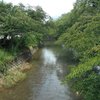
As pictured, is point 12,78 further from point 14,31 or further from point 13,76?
point 14,31

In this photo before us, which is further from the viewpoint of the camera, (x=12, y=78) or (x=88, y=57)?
(x=12, y=78)

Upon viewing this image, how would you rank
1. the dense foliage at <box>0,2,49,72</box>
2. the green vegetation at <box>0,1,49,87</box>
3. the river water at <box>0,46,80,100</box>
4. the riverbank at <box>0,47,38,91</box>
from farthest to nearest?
the dense foliage at <box>0,2,49,72</box>
the green vegetation at <box>0,1,49,87</box>
the riverbank at <box>0,47,38,91</box>
the river water at <box>0,46,80,100</box>

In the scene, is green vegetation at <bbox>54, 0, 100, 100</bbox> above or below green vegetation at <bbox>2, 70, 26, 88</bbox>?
above

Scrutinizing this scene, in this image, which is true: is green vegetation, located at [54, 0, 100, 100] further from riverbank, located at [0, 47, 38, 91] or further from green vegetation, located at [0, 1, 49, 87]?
green vegetation, located at [0, 1, 49, 87]

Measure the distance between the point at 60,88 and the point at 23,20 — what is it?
12208mm

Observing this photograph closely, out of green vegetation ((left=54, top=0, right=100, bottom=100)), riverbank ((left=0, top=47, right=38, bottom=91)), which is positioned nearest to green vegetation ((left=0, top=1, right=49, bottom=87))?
riverbank ((left=0, top=47, right=38, bottom=91))

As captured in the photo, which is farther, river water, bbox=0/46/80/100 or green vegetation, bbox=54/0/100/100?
river water, bbox=0/46/80/100

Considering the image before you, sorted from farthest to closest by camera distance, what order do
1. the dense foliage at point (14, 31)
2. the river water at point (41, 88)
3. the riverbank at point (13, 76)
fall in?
the dense foliage at point (14, 31) < the riverbank at point (13, 76) < the river water at point (41, 88)

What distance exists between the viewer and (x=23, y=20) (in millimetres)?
34469

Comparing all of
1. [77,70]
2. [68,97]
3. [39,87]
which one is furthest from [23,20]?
[77,70]

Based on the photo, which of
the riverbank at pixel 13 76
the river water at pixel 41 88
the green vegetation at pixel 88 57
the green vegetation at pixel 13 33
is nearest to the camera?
the green vegetation at pixel 88 57

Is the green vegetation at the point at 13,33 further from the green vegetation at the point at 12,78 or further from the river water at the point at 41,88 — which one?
the river water at the point at 41,88

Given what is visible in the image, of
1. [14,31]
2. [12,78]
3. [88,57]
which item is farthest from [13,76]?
[88,57]

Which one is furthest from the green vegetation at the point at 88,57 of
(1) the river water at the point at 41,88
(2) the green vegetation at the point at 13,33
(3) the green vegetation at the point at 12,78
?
(2) the green vegetation at the point at 13,33
